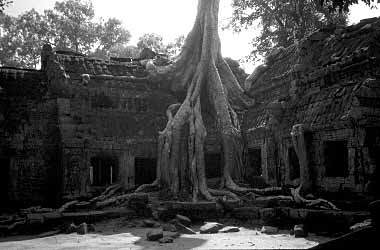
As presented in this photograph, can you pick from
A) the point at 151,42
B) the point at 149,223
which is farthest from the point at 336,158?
the point at 151,42

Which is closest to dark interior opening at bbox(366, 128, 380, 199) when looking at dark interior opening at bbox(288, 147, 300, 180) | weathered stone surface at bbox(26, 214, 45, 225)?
dark interior opening at bbox(288, 147, 300, 180)

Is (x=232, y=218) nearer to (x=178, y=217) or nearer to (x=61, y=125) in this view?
(x=178, y=217)

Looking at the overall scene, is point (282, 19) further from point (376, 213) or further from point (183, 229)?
point (376, 213)

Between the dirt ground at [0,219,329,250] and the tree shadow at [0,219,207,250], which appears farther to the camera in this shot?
the tree shadow at [0,219,207,250]

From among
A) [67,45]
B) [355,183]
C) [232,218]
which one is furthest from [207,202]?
[67,45]

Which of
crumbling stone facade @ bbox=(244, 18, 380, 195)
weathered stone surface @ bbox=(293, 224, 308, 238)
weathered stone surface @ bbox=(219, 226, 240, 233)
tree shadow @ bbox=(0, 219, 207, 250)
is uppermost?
crumbling stone facade @ bbox=(244, 18, 380, 195)

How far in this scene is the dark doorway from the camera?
12.0m

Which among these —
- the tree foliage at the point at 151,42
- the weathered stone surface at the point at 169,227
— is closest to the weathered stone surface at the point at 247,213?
the weathered stone surface at the point at 169,227

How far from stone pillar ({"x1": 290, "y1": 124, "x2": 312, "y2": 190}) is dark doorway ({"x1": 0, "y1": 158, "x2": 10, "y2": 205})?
861 centimetres

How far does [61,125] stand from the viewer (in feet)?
41.0

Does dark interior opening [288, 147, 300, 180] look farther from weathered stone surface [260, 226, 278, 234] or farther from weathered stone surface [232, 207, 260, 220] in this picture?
weathered stone surface [260, 226, 278, 234]

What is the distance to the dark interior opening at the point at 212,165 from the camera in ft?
46.2

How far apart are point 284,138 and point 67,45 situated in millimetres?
24126

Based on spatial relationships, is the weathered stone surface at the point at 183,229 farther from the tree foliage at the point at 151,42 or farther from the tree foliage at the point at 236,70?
the tree foliage at the point at 151,42
